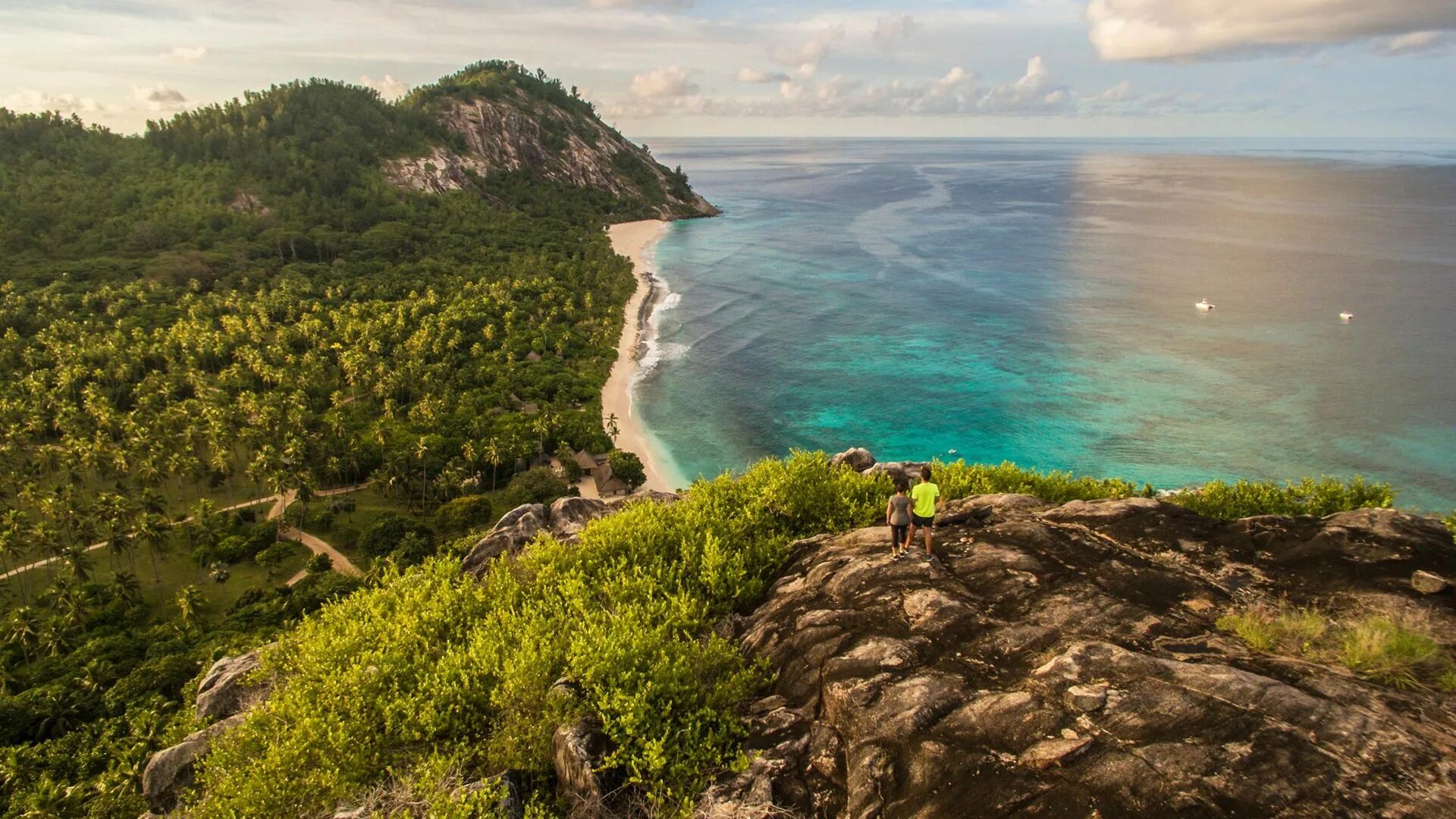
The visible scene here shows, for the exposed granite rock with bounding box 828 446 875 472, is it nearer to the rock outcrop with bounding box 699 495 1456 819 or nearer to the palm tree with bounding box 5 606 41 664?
the rock outcrop with bounding box 699 495 1456 819

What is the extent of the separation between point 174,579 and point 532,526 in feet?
170

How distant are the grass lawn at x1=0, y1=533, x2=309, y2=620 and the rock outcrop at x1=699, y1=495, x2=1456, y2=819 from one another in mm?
62276

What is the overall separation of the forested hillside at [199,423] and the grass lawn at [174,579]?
25 cm

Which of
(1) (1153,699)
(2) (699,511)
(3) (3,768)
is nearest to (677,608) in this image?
(2) (699,511)

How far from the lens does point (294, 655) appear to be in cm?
2445

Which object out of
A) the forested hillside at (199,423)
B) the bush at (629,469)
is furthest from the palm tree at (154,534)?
the bush at (629,469)

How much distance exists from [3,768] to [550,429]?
172 feet

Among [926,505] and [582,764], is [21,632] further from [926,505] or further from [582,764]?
[926,505]

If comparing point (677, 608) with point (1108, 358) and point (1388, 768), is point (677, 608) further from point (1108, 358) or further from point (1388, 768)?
point (1108, 358)

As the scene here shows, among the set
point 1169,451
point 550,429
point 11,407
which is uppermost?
point 11,407

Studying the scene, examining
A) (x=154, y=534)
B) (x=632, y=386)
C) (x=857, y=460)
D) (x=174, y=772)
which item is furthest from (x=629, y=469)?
(x=174, y=772)

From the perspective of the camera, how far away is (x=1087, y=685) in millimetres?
14516

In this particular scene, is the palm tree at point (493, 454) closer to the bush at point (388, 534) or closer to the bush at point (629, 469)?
the bush at point (388, 534)

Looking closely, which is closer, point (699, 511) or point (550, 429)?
point (699, 511)
